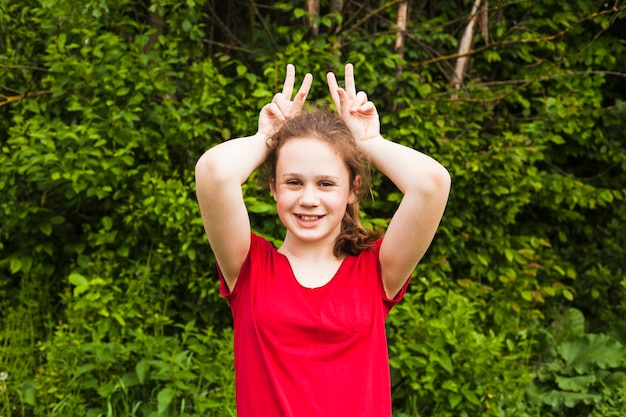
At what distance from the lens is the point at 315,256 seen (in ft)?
7.10

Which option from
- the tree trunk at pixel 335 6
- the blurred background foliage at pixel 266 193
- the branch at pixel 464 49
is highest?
the tree trunk at pixel 335 6

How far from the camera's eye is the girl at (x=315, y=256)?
1.98m

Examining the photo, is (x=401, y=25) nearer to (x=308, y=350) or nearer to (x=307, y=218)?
(x=307, y=218)

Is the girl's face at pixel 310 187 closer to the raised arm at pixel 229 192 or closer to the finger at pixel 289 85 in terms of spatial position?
the raised arm at pixel 229 192

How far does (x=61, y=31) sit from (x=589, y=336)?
11.5 ft

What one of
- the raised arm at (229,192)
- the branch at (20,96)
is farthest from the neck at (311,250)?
the branch at (20,96)

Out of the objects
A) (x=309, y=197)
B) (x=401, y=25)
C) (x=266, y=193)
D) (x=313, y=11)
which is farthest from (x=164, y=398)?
(x=401, y=25)

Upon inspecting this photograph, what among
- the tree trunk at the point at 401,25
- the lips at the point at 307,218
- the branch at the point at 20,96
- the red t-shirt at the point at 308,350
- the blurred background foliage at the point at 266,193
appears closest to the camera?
the red t-shirt at the point at 308,350

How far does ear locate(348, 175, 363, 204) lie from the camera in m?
2.22

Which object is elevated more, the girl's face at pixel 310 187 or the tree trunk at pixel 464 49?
the tree trunk at pixel 464 49

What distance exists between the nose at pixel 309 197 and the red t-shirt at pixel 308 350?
0.19 meters

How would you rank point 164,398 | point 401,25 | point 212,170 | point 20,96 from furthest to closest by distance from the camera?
point 401,25
point 20,96
point 164,398
point 212,170

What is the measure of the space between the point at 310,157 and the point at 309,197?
0.34 ft

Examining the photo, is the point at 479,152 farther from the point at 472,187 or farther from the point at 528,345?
the point at 528,345
